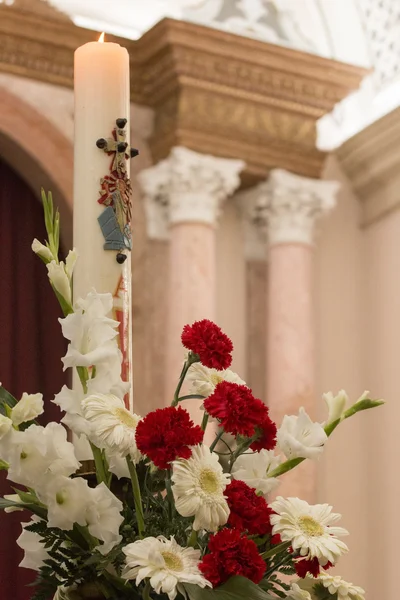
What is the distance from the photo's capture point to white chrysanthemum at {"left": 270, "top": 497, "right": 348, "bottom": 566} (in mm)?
1425

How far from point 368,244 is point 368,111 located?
702 mm

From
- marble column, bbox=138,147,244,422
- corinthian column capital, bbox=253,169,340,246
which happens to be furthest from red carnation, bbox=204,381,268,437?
corinthian column capital, bbox=253,169,340,246

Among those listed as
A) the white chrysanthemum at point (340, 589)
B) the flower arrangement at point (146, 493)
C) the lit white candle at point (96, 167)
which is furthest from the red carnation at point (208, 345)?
the white chrysanthemum at point (340, 589)

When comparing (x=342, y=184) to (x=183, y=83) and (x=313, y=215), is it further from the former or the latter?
(x=183, y=83)

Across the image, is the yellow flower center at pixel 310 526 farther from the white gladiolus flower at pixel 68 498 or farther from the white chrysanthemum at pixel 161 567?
the white gladiolus flower at pixel 68 498

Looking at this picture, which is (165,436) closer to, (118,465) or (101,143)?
(118,465)

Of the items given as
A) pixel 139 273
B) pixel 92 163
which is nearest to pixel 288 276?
pixel 139 273

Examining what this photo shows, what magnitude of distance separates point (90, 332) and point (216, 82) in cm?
433

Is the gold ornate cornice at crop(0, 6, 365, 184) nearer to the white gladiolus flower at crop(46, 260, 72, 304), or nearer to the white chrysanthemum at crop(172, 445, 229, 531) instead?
the white gladiolus flower at crop(46, 260, 72, 304)

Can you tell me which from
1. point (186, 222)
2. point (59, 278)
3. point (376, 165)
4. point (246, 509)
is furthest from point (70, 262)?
point (376, 165)

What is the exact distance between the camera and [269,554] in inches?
57.3

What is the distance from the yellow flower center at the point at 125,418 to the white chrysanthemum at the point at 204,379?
0.14 metres

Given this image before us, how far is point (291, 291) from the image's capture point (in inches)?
228

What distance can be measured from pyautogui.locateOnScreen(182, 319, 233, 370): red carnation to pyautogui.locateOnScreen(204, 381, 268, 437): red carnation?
4 cm
